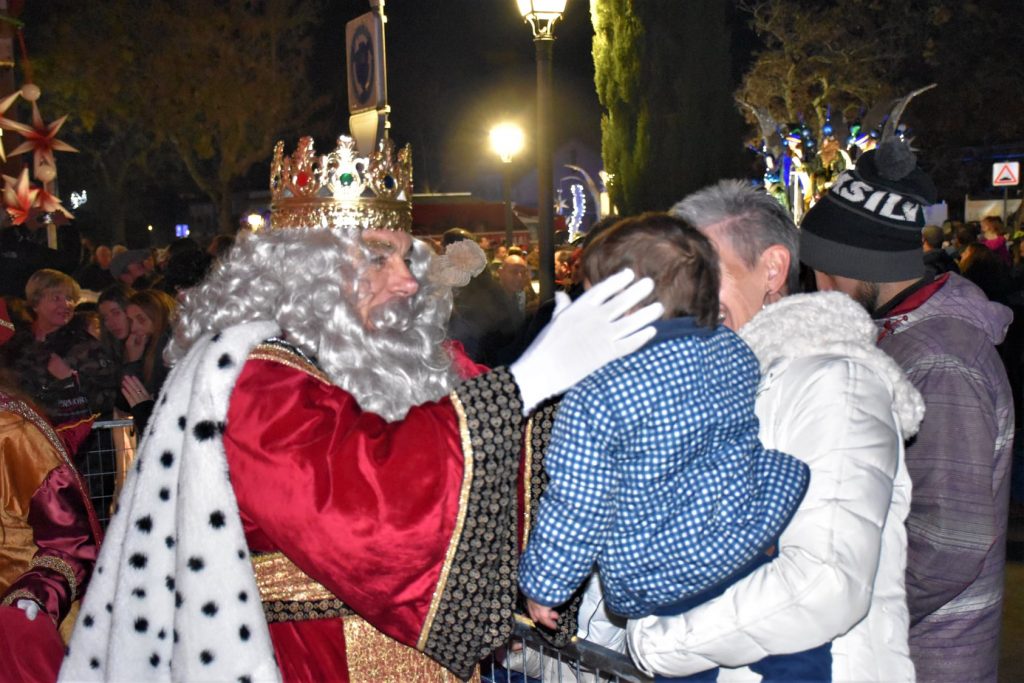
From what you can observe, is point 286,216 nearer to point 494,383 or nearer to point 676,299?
point 494,383

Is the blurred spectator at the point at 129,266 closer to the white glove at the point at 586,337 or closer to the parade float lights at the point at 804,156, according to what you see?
the white glove at the point at 586,337

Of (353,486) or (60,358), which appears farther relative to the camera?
(60,358)

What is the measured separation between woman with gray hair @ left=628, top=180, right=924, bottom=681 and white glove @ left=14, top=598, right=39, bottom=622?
6.43ft

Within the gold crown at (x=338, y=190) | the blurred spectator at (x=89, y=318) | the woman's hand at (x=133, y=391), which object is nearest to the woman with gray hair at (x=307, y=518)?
the gold crown at (x=338, y=190)

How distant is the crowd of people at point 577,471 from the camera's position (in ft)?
6.55

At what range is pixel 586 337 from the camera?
225 centimetres

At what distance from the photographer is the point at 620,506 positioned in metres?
2.03

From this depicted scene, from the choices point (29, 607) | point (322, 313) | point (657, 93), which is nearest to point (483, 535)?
point (322, 313)

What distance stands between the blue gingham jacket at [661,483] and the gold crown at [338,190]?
1278 mm

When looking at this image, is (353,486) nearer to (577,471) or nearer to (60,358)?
(577,471)

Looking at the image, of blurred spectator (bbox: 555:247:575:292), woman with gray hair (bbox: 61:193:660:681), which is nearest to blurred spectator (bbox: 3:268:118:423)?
woman with gray hair (bbox: 61:193:660:681)

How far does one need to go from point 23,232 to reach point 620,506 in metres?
8.36

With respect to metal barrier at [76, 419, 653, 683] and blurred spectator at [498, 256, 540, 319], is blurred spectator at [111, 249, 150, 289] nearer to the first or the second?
blurred spectator at [498, 256, 540, 319]

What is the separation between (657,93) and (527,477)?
23.8 meters
